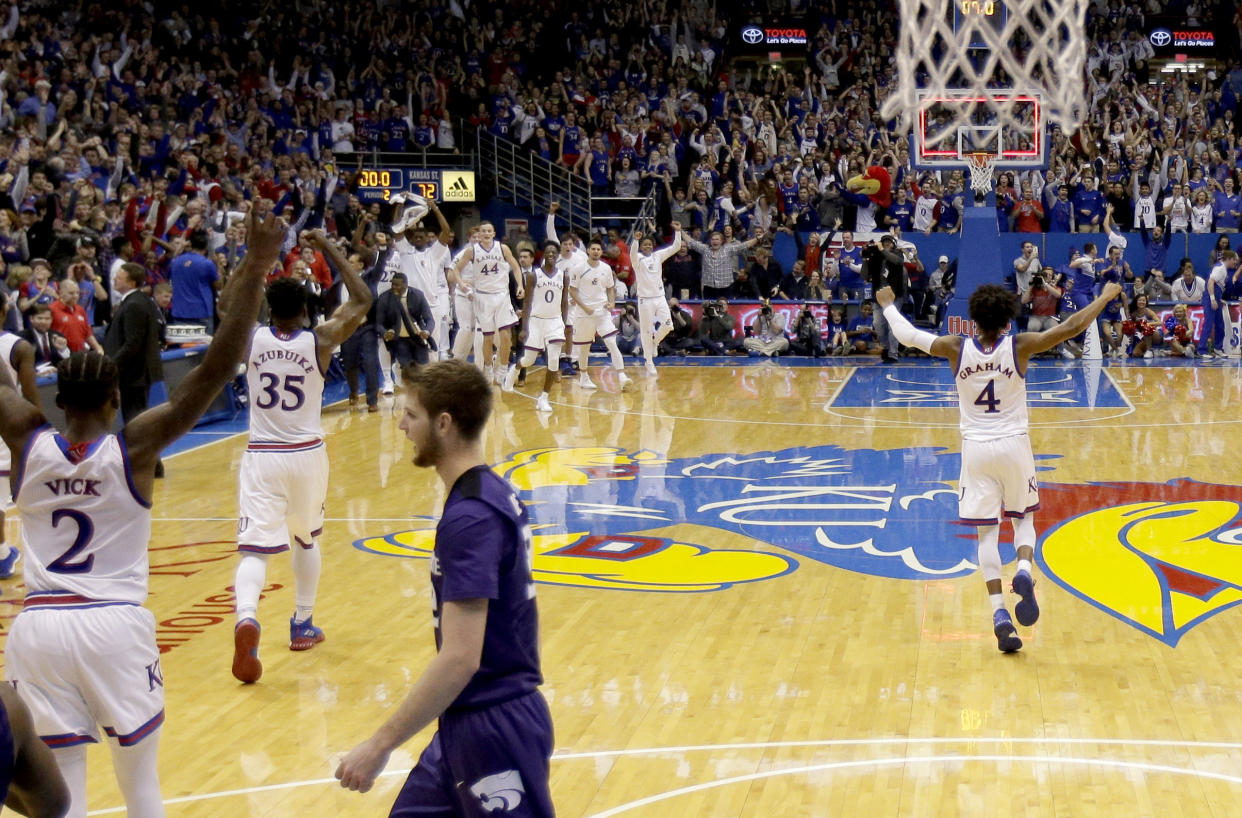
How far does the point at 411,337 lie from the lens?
15.9m

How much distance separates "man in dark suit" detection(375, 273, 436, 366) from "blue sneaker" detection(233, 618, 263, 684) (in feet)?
30.7

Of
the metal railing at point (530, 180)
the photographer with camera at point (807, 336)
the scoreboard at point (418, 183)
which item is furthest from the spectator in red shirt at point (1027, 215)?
the scoreboard at point (418, 183)

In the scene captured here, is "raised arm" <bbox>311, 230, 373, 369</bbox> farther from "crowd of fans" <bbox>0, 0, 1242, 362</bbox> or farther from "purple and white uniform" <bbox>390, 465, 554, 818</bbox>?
"crowd of fans" <bbox>0, 0, 1242, 362</bbox>

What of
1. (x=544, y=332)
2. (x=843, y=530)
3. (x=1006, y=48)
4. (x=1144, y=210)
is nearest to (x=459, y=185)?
(x=544, y=332)

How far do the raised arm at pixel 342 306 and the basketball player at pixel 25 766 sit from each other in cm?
328

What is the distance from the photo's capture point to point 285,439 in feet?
22.6

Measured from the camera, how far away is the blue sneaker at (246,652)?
6473mm

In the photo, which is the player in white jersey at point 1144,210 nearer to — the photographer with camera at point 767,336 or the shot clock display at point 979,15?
the photographer with camera at point 767,336

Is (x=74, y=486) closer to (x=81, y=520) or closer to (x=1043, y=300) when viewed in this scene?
(x=81, y=520)

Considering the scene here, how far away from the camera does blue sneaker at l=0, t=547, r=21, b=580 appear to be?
8.82m

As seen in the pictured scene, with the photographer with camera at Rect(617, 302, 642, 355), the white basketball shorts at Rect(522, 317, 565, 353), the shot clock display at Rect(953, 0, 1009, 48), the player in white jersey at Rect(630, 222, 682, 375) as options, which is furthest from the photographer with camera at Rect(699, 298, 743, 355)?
the shot clock display at Rect(953, 0, 1009, 48)

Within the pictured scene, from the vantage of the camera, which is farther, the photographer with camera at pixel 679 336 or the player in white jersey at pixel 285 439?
the photographer with camera at pixel 679 336

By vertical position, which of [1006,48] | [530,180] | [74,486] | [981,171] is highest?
[530,180]

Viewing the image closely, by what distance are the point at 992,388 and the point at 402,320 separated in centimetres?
980
